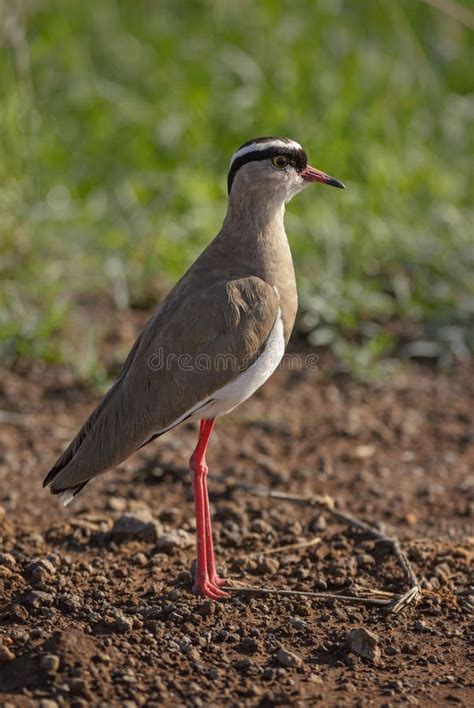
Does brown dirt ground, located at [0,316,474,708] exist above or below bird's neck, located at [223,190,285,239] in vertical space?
below

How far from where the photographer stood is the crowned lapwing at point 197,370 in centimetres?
482

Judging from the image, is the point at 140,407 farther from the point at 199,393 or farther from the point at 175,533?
the point at 175,533

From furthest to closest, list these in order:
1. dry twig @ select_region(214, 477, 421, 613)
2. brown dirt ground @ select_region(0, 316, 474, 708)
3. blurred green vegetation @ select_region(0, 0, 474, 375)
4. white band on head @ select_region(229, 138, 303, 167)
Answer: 1. blurred green vegetation @ select_region(0, 0, 474, 375)
2. white band on head @ select_region(229, 138, 303, 167)
3. dry twig @ select_region(214, 477, 421, 613)
4. brown dirt ground @ select_region(0, 316, 474, 708)

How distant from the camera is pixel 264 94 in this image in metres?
9.55

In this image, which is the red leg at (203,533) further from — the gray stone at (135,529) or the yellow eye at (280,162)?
the yellow eye at (280,162)

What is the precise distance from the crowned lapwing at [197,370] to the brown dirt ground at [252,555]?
0.37 meters

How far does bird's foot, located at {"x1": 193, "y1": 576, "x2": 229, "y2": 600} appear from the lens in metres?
4.68

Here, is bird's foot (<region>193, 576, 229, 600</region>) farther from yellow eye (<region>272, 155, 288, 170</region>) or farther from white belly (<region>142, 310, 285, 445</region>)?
yellow eye (<region>272, 155, 288, 170</region>)

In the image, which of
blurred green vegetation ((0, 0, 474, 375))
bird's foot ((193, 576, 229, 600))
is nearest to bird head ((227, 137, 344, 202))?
bird's foot ((193, 576, 229, 600))

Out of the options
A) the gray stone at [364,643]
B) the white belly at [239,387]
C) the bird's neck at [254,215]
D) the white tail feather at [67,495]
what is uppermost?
the bird's neck at [254,215]

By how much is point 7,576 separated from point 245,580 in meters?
Answer: 1.00

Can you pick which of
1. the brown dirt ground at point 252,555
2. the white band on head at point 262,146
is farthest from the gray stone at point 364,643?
the white band on head at point 262,146

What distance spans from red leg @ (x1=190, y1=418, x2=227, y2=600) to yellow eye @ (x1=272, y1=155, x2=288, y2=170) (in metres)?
1.19

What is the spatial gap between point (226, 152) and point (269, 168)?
4305 mm
